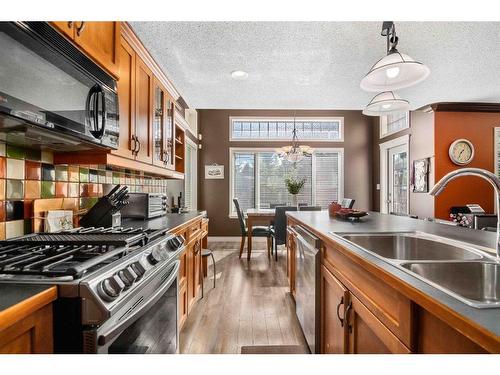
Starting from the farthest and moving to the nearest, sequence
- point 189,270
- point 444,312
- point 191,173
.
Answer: point 191,173
point 189,270
point 444,312

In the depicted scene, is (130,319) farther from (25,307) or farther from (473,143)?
(473,143)

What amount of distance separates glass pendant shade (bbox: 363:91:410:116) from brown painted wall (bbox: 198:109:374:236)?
404 centimetres

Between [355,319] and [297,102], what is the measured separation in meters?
3.32

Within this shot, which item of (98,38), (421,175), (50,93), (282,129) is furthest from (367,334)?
(282,129)

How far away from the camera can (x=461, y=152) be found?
439 centimetres

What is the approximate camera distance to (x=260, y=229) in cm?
482

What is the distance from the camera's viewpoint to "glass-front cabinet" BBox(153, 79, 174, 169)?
8.25 ft

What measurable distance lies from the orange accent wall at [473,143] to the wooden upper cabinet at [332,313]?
12.1ft

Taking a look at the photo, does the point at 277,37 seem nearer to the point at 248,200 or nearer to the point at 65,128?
the point at 65,128

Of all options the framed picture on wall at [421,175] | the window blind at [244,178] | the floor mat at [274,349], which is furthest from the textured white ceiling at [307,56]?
the window blind at [244,178]

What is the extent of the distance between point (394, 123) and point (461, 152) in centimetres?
148

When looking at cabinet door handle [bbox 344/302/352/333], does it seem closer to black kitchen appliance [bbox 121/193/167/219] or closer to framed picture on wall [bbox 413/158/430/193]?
black kitchen appliance [bbox 121/193/167/219]

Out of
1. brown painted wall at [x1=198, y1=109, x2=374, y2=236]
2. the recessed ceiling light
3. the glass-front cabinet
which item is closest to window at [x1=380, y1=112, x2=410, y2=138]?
brown painted wall at [x1=198, y1=109, x2=374, y2=236]

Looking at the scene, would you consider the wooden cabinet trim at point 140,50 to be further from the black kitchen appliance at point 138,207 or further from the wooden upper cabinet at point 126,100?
the black kitchen appliance at point 138,207
